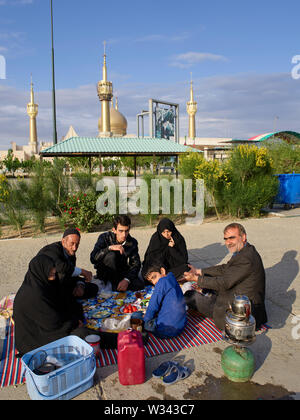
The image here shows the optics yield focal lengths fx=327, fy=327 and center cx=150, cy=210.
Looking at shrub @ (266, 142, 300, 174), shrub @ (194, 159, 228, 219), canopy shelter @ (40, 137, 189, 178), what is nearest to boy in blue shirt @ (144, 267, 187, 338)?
shrub @ (194, 159, 228, 219)

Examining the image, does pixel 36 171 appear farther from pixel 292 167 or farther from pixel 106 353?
pixel 292 167

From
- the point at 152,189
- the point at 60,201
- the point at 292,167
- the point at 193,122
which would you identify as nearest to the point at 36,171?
the point at 60,201

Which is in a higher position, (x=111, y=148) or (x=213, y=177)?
(x=111, y=148)

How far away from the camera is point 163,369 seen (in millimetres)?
2693

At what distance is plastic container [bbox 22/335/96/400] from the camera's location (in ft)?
7.68

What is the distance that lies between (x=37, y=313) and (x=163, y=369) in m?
1.18

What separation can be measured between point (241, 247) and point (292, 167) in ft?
48.7

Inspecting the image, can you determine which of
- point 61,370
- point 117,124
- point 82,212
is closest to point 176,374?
point 61,370

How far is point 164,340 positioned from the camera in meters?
3.25

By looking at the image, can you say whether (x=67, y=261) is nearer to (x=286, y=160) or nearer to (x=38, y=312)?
(x=38, y=312)

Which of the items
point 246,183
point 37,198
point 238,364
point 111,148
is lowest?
point 238,364

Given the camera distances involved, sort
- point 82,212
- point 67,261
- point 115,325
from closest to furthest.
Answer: point 67,261 < point 115,325 < point 82,212

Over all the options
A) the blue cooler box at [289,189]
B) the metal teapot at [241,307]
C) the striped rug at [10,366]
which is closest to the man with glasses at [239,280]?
the metal teapot at [241,307]

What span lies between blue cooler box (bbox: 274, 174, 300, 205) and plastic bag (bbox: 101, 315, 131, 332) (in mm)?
10717
